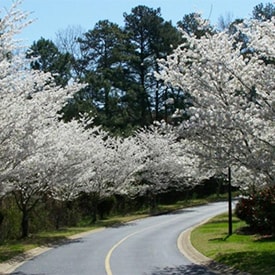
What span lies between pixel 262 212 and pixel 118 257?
22.3 feet

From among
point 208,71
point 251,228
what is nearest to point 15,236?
point 251,228

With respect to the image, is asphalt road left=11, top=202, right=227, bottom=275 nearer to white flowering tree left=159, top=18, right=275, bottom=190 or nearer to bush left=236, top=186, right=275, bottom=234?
white flowering tree left=159, top=18, right=275, bottom=190

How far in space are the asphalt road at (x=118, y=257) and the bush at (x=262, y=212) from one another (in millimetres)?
3407

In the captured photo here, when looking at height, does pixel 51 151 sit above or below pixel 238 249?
above

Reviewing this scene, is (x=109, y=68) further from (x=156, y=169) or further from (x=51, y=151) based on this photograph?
(x=51, y=151)

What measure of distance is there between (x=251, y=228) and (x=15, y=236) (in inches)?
469

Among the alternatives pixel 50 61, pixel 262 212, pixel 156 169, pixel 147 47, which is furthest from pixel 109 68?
pixel 262 212

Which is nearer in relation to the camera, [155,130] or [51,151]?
[51,151]

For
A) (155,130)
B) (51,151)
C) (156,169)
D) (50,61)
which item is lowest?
(51,151)

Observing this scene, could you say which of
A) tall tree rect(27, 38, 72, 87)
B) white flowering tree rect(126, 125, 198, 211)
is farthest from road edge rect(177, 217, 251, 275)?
tall tree rect(27, 38, 72, 87)

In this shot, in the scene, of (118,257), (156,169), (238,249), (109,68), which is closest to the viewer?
(118,257)

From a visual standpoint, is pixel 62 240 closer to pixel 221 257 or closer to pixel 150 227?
pixel 150 227

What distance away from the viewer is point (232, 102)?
48.1 feet

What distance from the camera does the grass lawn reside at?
47.5 feet
